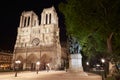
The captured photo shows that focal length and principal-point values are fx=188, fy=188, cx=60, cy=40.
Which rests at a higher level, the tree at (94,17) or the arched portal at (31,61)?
the tree at (94,17)

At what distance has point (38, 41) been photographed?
84.6 m

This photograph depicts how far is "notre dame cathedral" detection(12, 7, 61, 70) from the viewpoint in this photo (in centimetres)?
7894

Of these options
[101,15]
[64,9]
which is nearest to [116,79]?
[101,15]

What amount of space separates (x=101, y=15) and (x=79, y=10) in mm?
2167

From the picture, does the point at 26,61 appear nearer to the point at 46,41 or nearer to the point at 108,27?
the point at 46,41

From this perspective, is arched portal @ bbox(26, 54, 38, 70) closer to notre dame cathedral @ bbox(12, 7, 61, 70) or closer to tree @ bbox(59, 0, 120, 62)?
notre dame cathedral @ bbox(12, 7, 61, 70)

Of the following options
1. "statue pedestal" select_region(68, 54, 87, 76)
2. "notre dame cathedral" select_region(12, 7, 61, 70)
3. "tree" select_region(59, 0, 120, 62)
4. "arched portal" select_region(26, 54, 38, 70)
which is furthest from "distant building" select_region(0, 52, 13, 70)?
"tree" select_region(59, 0, 120, 62)

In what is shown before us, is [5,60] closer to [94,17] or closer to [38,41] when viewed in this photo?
[38,41]

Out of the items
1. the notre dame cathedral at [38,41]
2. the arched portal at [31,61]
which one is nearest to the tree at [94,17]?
the notre dame cathedral at [38,41]

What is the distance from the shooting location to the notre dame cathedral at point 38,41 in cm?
7894

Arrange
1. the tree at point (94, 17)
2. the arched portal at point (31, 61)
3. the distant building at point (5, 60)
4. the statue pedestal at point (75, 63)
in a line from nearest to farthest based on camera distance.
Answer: the tree at point (94, 17), the statue pedestal at point (75, 63), the arched portal at point (31, 61), the distant building at point (5, 60)

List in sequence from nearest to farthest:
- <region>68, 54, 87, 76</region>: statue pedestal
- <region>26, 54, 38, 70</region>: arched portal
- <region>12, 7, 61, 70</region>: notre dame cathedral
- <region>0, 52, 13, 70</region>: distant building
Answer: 1. <region>68, 54, 87, 76</region>: statue pedestal
2. <region>12, 7, 61, 70</region>: notre dame cathedral
3. <region>26, 54, 38, 70</region>: arched portal
4. <region>0, 52, 13, 70</region>: distant building

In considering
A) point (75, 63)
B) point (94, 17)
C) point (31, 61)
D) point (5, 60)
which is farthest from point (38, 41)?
point (94, 17)

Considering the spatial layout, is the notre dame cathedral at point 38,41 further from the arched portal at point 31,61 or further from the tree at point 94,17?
the tree at point 94,17
